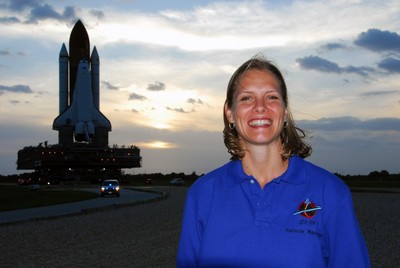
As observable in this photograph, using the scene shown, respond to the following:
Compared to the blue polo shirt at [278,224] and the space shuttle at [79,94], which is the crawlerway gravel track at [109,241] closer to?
the blue polo shirt at [278,224]

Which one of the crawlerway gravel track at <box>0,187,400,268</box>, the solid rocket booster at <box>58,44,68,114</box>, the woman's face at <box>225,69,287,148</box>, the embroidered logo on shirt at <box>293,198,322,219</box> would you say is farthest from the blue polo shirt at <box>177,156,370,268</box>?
the solid rocket booster at <box>58,44,68,114</box>

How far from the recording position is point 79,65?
72875 millimetres

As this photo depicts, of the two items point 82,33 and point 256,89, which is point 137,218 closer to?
point 256,89

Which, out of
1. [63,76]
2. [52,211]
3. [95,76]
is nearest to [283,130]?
[52,211]

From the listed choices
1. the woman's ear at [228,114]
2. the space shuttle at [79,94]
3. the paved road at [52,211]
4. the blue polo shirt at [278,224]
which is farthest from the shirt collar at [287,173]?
the space shuttle at [79,94]

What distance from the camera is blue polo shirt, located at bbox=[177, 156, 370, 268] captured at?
2.59 metres

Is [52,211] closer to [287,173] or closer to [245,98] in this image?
[245,98]

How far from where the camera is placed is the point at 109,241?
45.4 feet

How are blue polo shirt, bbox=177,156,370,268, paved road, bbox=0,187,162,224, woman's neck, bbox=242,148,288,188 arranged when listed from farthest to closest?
paved road, bbox=0,187,162,224
woman's neck, bbox=242,148,288,188
blue polo shirt, bbox=177,156,370,268

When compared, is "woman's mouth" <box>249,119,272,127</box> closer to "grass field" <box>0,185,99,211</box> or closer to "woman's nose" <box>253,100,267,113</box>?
"woman's nose" <box>253,100,267,113</box>

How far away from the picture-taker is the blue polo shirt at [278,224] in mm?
2586

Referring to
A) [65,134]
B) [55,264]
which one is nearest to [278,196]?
[55,264]

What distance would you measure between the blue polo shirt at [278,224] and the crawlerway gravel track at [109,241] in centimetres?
752

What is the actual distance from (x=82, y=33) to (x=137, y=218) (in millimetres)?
58986
